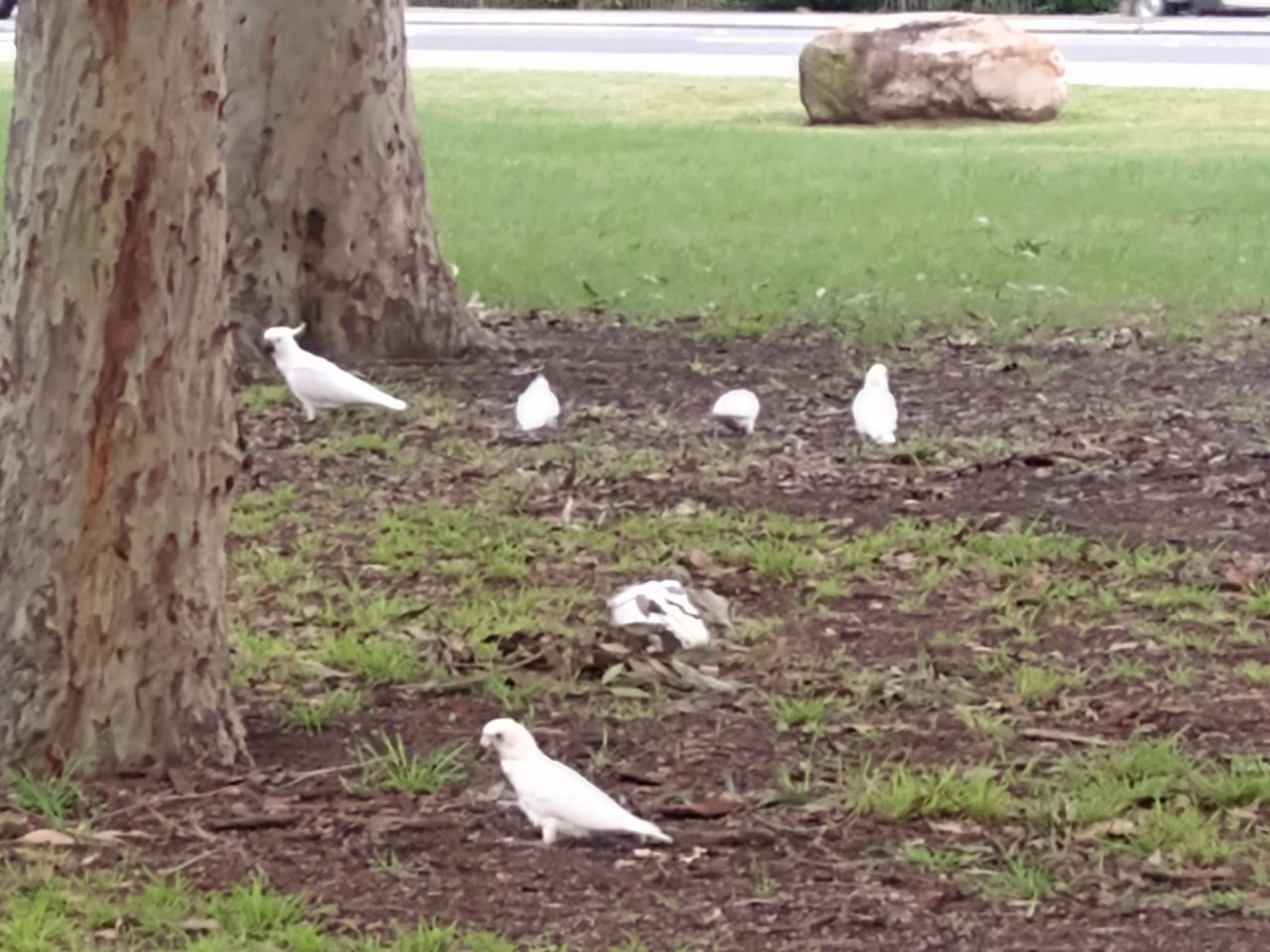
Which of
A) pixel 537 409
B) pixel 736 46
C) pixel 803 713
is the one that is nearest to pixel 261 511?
pixel 537 409

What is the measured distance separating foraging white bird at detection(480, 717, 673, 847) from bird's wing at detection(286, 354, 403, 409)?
4.00 metres

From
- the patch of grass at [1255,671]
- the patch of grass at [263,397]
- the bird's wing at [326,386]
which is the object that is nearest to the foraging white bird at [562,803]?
the patch of grass at [1255,671]

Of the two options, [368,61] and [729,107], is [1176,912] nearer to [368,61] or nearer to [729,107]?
[368,61]

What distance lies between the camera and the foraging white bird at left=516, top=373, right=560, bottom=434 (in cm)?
794

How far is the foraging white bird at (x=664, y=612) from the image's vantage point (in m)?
5.47

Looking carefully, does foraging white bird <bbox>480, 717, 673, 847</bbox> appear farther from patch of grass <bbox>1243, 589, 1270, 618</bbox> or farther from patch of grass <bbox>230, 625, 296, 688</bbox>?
patch of grass <bbox>1243, 589, 1270, 618</bbox>

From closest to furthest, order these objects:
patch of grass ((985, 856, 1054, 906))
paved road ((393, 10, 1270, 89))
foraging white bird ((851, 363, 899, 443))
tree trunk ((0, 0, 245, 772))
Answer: patch of grass ((985, 856, 1054, 906)), tree trunk ((0, 0, 245, 772)), foraging white bird ((851, 363, 899, 443)), paved road ((393, 10, 1270, 89))

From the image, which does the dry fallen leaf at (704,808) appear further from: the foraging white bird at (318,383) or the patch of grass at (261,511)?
the foraging white bird at (318,383)

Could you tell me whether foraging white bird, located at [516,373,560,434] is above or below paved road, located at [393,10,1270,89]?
below

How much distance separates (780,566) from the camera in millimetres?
6281

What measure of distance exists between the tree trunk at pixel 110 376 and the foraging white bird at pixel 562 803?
31.9 inches

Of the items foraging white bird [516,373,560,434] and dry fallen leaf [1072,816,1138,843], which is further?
foraging white bird [516,373,560,434]

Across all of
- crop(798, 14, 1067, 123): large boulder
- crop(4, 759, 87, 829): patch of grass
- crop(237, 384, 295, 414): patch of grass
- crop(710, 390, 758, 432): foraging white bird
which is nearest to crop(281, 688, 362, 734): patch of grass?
crop(4, 759, 87, 829): patch of grass

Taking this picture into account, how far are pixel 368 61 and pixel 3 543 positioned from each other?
4910mm
